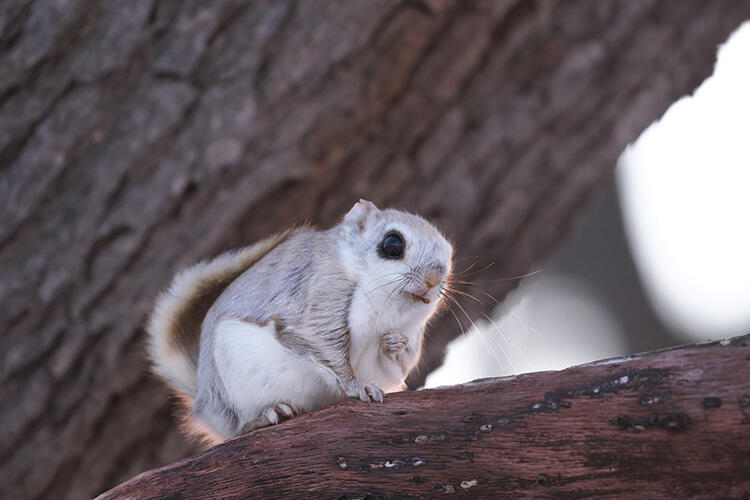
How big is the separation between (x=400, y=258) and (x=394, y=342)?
6.0 inches

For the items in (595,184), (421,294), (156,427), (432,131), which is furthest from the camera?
(595,184)

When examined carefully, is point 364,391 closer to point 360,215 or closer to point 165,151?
point 360,215

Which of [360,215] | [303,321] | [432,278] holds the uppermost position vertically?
[360,215]

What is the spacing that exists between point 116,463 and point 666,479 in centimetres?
142

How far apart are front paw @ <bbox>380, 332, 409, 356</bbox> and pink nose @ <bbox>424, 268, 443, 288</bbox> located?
0.11 m

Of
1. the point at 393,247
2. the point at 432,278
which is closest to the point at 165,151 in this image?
the point at 393,247

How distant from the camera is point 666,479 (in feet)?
3.26

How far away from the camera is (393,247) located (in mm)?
1463

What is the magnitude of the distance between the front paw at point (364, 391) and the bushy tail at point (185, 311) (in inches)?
16.4

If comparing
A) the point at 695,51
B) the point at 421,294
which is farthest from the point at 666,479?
the point at 695,51

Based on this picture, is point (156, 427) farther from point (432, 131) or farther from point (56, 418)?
point (432, 131)

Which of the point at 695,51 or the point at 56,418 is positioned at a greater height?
the point at 695,51

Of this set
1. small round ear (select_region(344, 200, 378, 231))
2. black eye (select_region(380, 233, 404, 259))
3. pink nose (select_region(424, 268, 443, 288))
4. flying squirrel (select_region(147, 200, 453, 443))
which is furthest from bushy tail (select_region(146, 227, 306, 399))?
pink nose (select_region(424, 268, 443, 288))

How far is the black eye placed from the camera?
146 centimetres
